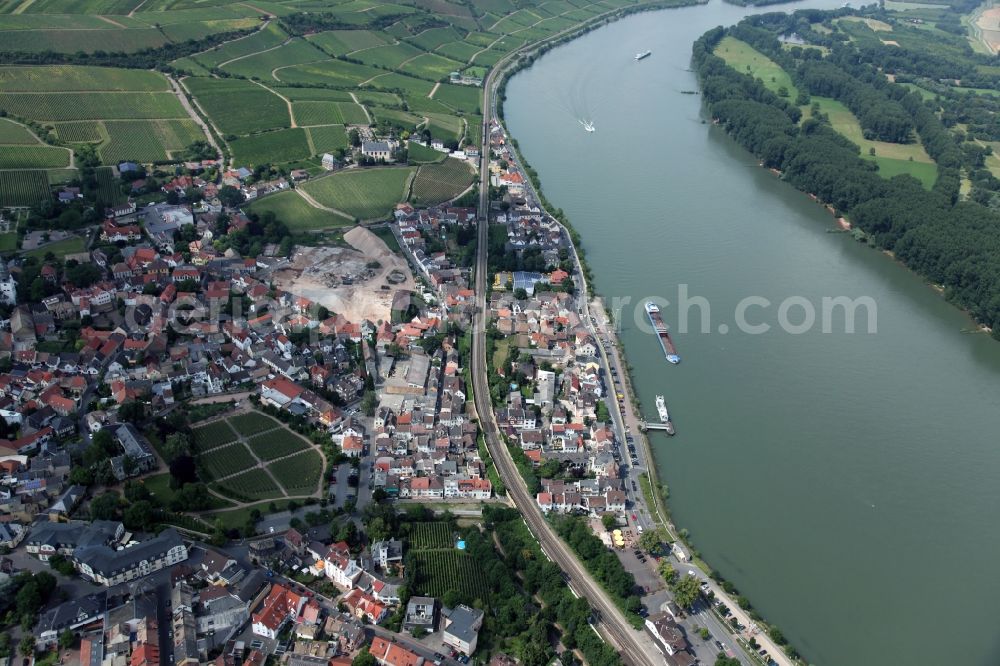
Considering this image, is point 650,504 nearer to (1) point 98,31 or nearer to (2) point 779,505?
(2) point 779,505

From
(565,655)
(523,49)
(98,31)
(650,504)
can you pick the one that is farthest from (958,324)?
(98,31)

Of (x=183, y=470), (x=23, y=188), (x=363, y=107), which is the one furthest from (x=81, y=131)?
(x=183, y=470)

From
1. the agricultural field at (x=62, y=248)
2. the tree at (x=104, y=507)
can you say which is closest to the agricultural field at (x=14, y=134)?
the agricultural field at (x=62, y=248)

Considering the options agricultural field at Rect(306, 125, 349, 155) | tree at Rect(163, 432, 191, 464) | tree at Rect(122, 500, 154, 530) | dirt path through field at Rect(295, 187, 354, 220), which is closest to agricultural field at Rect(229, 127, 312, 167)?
agricultural field at Rect(306, 125, 349, 155)

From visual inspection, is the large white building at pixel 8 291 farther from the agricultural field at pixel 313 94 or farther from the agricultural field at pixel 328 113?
the agricultural field at pixel 313 94

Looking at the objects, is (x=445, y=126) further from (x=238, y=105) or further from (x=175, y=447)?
(x=175, y=447)

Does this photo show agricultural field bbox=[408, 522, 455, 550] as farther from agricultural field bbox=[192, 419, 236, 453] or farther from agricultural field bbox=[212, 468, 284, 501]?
agricultural field bbox=[192, 419, 236, 453]

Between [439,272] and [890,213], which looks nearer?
[439,272]

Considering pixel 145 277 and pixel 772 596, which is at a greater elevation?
pixel 145 277
